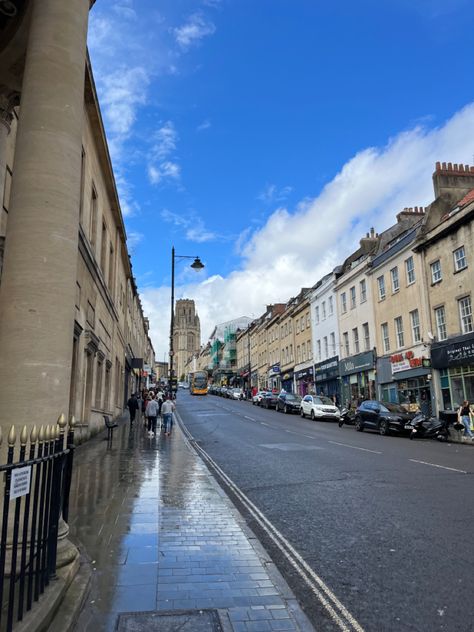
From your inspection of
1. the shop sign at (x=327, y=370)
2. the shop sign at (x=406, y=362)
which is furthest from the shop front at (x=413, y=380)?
the shop sign at (x=327, y=370)

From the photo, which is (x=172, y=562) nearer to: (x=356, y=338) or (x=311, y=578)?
(x=311, y=578)

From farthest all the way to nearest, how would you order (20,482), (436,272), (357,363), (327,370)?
(327,370), (357,363), (436,272), (20,482)

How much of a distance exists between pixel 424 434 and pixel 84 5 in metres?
19.5

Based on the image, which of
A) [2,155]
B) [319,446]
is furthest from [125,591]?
[319,446]

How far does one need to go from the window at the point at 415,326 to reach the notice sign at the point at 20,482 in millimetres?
26257

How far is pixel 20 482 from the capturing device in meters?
3.14

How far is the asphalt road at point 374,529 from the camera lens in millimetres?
4043

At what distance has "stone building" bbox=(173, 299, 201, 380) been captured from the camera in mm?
164875

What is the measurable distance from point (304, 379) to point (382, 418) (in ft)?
82.7

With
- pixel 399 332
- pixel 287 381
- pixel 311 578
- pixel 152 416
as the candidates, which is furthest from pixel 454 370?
pixel 287 381

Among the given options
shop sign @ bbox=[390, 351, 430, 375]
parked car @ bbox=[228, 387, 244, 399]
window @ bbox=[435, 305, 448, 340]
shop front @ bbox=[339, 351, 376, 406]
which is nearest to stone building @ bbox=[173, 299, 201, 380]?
parked car @ bbox=[228, 387, 244, 399]

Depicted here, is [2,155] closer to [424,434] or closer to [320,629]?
[320,629]

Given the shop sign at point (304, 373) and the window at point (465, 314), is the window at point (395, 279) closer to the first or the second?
the window at point (465, 314)

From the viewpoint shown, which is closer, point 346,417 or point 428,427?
point 428,427
